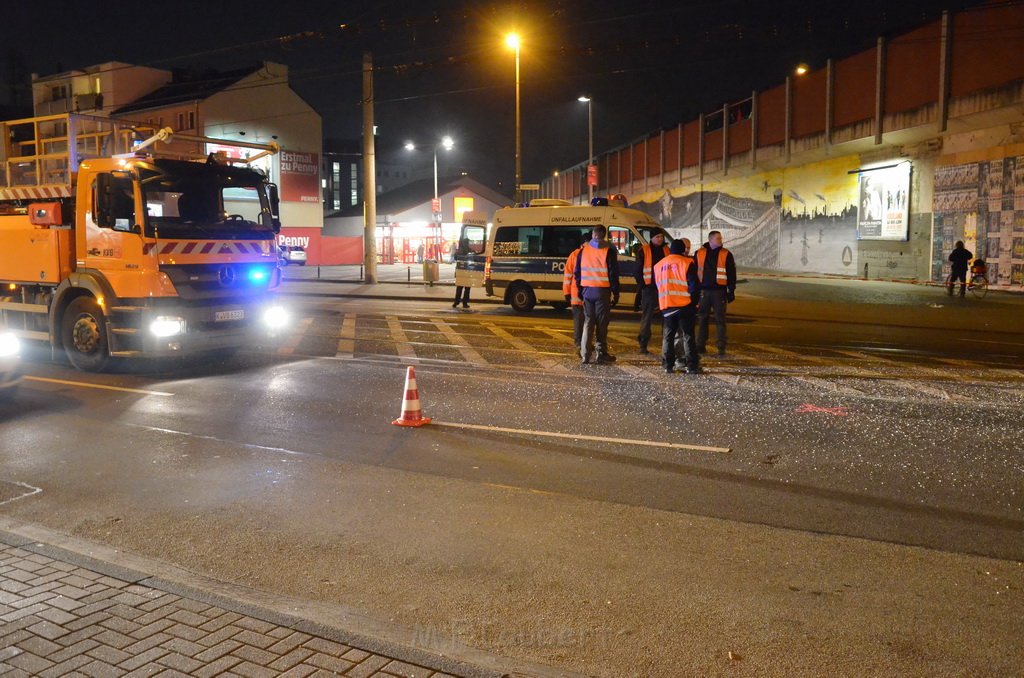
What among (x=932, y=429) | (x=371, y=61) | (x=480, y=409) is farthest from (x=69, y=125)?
(x=371, y=61)

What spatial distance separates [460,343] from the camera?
50.5ft

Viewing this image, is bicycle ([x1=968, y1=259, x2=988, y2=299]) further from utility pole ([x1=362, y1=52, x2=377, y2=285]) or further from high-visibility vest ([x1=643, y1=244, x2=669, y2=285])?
utility pole ([x1=362, y1=52, x2=377, y2=285])

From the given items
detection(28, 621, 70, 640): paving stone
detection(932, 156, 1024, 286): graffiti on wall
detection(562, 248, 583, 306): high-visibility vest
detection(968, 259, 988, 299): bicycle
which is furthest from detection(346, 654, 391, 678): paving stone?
detection(932, 156, 1024, 286): graffiti on wall

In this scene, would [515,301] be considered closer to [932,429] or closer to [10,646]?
[932,429]

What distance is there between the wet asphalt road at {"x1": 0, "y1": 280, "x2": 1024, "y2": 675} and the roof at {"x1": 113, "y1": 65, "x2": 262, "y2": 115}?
43.1 m

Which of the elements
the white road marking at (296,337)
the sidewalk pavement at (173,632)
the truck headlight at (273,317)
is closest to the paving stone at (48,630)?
the sidewalk pavement at (173,632)

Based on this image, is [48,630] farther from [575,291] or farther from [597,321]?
[575,291]

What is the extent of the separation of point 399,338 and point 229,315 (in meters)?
4.38

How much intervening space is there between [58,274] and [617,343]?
8.90 meters

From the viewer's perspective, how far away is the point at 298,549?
538cm

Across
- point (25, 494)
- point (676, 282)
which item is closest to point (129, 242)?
point (25, 494)

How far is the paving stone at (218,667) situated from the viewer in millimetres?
3754

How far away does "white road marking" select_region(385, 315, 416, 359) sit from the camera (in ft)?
46.5

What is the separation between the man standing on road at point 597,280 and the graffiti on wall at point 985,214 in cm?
1836
